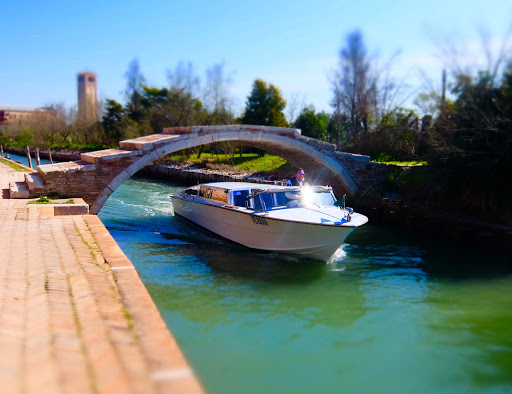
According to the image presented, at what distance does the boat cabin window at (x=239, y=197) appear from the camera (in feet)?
33.5

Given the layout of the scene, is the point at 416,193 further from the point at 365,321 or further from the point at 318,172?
the point at 365,321

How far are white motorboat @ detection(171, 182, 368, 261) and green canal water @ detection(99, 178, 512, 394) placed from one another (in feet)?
1.12

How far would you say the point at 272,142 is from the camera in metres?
14.5

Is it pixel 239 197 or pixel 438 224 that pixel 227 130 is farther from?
pixel 438 224

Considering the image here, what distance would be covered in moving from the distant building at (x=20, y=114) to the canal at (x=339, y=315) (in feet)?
151

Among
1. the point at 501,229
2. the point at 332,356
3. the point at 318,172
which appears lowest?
the point at 332,356

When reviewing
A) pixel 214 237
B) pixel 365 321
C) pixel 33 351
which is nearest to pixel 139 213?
pixel 214 237

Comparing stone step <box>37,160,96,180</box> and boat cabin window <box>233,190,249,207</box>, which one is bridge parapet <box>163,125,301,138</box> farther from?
boat cabin window <box>233,190,249,207</box>

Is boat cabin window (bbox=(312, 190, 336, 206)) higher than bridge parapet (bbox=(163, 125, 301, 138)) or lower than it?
lower

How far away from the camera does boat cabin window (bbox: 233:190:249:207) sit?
1021 cm

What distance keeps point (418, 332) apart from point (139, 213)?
10.3m

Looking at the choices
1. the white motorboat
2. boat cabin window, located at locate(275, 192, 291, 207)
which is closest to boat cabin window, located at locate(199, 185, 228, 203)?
the white motorboat

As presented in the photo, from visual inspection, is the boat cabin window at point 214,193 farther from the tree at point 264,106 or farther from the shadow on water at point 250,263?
the tree at point 264,106

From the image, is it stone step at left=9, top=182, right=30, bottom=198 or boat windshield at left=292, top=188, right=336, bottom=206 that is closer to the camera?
boat windshield at left=292, top=188, right=336, bottom=206
